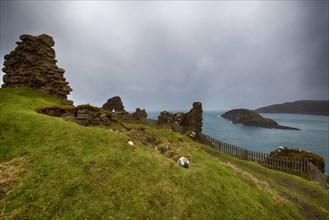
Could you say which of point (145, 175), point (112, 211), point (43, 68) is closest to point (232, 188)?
point (145, 175)

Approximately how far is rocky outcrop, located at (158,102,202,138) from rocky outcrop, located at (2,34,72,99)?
101 feet

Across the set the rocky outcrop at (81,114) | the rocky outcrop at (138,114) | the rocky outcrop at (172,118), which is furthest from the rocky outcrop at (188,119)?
the rocky outcrop at (81,114)

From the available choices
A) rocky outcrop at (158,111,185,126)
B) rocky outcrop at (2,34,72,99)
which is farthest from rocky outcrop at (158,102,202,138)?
rocky outcrop at (2,34,72,99)

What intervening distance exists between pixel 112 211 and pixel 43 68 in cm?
2414

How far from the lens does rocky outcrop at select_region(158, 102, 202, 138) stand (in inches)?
1901

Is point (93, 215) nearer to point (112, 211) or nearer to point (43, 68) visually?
point (112, 211)

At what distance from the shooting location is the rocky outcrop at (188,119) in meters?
48.3

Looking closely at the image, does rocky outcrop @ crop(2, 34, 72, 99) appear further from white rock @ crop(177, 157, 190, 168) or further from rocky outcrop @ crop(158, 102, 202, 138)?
rocky outcrop @ crop(158, 102, 202, 138)

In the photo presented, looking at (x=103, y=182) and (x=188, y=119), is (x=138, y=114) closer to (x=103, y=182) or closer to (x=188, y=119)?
(x=188, y=119)

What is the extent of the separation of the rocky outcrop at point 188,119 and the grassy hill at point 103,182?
32.5 meters

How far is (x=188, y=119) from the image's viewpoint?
50094mm

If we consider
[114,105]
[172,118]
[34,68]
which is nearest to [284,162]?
[172,118]

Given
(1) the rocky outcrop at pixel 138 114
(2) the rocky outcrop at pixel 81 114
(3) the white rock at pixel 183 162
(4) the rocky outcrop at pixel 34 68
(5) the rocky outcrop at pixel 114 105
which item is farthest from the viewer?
(5) the rocky outcrop at pixel 114 105

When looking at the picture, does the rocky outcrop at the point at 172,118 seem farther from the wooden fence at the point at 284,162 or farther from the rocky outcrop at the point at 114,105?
the wooden fence at the point at 284,162
